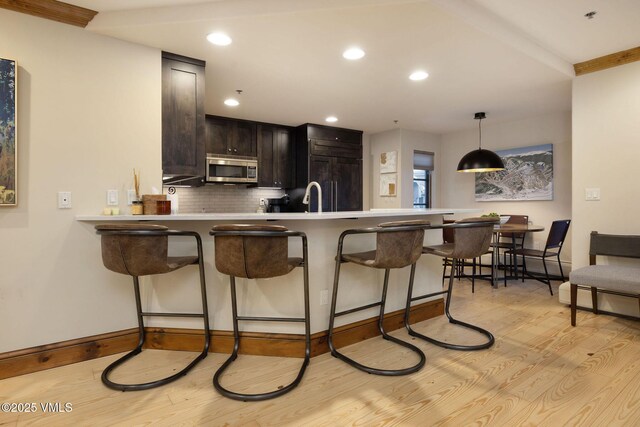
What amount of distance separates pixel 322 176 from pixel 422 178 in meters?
2.07

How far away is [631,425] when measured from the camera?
1634 mm

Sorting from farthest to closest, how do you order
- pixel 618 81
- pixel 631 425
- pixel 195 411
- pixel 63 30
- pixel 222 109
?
pixel 222 109 < pixel 618 81 < pixel 63 30 < pixel 195 411 < pixel 631 425

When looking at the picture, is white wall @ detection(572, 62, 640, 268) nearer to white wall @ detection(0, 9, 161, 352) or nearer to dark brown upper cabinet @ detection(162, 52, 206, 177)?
dark brown upper cabinet @ detection(162, 52, 206, 177)

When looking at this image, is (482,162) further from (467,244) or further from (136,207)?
(136,207)

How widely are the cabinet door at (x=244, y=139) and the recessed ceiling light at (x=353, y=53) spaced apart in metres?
2.63

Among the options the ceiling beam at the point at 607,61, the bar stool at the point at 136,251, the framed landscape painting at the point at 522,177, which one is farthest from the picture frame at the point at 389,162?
the bar stool at the point at 136,251

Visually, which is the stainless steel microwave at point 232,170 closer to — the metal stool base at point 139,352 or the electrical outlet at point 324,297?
the metal stool base at point 139,352

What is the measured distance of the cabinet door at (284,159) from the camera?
18.1 ft

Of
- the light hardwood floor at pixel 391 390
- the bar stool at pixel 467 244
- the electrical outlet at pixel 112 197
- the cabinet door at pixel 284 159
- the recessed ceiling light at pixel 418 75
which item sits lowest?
the light hardwood floor at pixel 391 390

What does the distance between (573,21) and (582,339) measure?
247 cm

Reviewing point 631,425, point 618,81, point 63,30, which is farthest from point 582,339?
point 63,30

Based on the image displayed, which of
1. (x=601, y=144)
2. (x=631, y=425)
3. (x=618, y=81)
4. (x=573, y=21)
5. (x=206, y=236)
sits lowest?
(x=631, y=425)

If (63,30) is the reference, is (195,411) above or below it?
below

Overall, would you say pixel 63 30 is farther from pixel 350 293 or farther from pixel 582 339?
pixel 582 339
